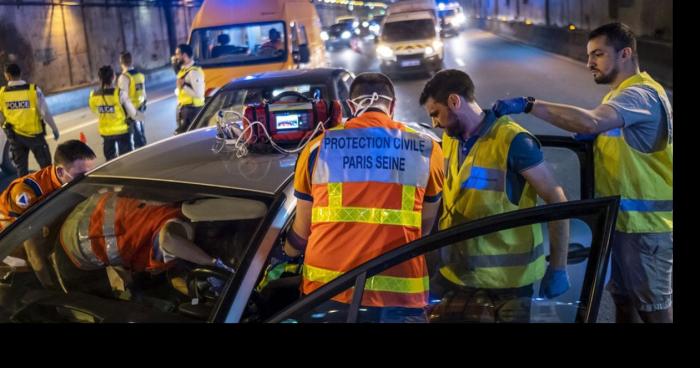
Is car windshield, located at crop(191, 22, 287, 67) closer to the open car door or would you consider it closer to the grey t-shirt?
the grey t-shirt

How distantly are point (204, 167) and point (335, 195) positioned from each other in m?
0.92

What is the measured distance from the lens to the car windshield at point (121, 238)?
3072mm

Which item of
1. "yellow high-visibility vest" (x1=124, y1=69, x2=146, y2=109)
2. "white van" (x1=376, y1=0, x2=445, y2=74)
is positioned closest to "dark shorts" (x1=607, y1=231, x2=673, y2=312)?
"yellow high-visibility vest" (x1=124, y1=69, x2=146, y2=109)

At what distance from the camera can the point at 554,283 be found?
2422mm

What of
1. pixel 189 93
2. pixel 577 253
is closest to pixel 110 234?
pixel 577 253

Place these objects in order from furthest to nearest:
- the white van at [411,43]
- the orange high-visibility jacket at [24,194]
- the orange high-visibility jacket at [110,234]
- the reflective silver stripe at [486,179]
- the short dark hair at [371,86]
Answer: the white van at [411,43] → the orange high-visibility jacket at [24,194] → the orange high-visibility jacket at [110,234] → the short dark hair at [371,86] → the reflective silver stripe at [486,179]

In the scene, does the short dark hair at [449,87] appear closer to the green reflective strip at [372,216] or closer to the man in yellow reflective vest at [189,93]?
the green reflective strip at [372,216]

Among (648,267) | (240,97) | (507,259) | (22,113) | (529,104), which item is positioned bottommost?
(648,267)

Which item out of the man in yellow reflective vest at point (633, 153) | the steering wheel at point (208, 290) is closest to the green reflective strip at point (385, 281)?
the steering wheel at point (208, 290)

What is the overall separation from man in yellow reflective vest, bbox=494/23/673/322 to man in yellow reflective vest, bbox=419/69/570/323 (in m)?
0.18

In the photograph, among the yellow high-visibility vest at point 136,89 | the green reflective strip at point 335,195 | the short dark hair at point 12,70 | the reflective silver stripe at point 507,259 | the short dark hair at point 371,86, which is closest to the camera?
the reflective silver stripe at point 507,259

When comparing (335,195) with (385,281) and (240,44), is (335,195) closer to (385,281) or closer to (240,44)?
(385,281)

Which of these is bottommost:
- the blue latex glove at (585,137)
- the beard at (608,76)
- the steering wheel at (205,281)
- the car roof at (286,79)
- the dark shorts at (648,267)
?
the dark shorts at (648,267)

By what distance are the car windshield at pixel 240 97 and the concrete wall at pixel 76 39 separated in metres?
11.6
